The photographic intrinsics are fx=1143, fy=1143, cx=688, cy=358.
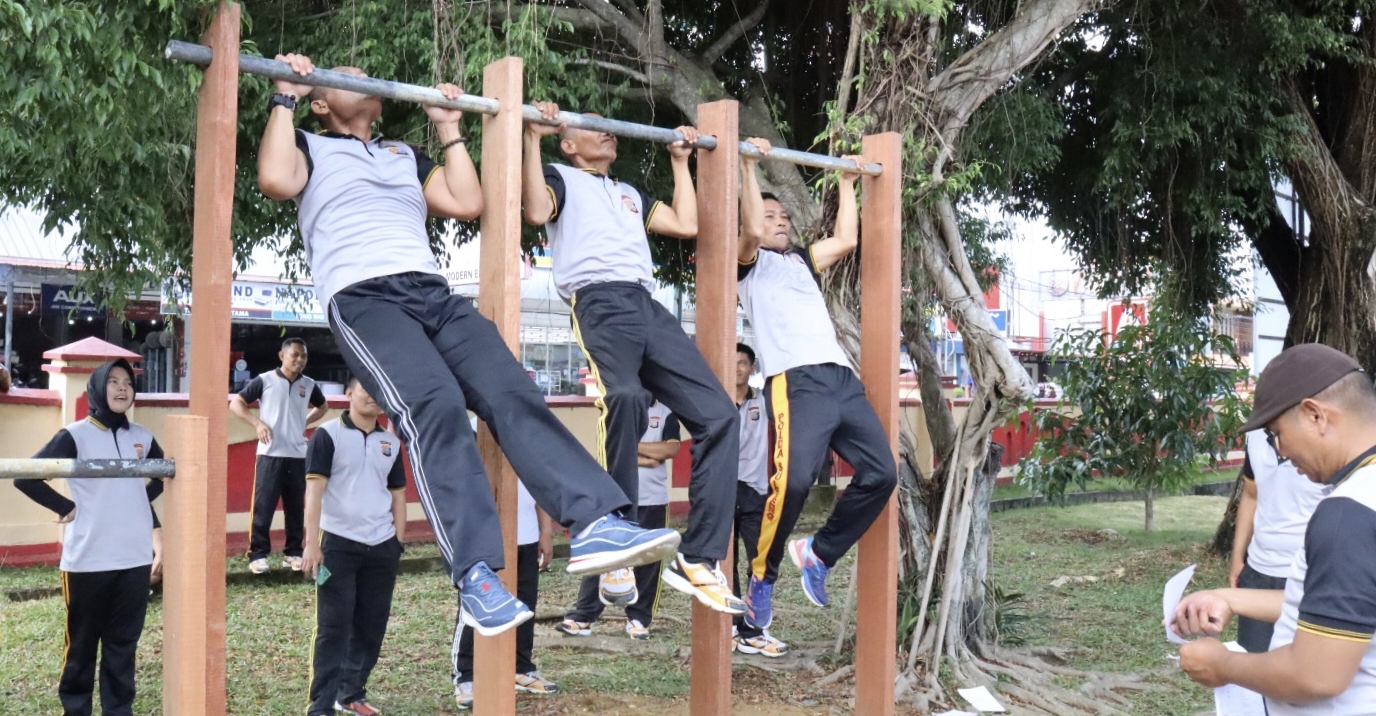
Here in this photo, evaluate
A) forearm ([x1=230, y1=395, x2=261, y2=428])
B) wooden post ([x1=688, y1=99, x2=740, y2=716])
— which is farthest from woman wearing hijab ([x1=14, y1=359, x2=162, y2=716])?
forearm ([x1=230, y1=395, x2=261, y2=428])

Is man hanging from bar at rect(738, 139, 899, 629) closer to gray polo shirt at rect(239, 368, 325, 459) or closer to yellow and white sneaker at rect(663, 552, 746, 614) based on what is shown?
yellow and white sneaker at rect(663, 552, 746, 614)

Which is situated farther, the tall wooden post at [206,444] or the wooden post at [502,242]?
the wooden post at [502,242]

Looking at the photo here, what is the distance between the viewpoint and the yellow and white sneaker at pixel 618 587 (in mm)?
6641

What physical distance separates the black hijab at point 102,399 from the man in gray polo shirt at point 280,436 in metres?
3.14

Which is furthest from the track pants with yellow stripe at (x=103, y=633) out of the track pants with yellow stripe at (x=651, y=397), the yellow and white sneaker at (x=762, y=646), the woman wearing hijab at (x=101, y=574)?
the yellow and white sneaker at (x=762, y=646)

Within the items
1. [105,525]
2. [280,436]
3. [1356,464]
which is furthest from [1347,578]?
[280,436]

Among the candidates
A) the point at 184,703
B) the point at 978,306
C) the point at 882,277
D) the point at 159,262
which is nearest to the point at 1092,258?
the point at 978,306

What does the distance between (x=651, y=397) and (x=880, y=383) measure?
1.17m

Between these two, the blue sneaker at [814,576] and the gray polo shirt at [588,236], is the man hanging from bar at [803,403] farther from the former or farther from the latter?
the gray polo shirt at [588,236]

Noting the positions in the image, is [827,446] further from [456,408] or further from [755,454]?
[755,454]

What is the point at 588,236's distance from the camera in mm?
3980

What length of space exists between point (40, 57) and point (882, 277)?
312 cm

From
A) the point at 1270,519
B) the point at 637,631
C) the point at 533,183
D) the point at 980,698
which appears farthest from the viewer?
the point at 637,631

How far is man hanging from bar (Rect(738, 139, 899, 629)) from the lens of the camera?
446 cm
